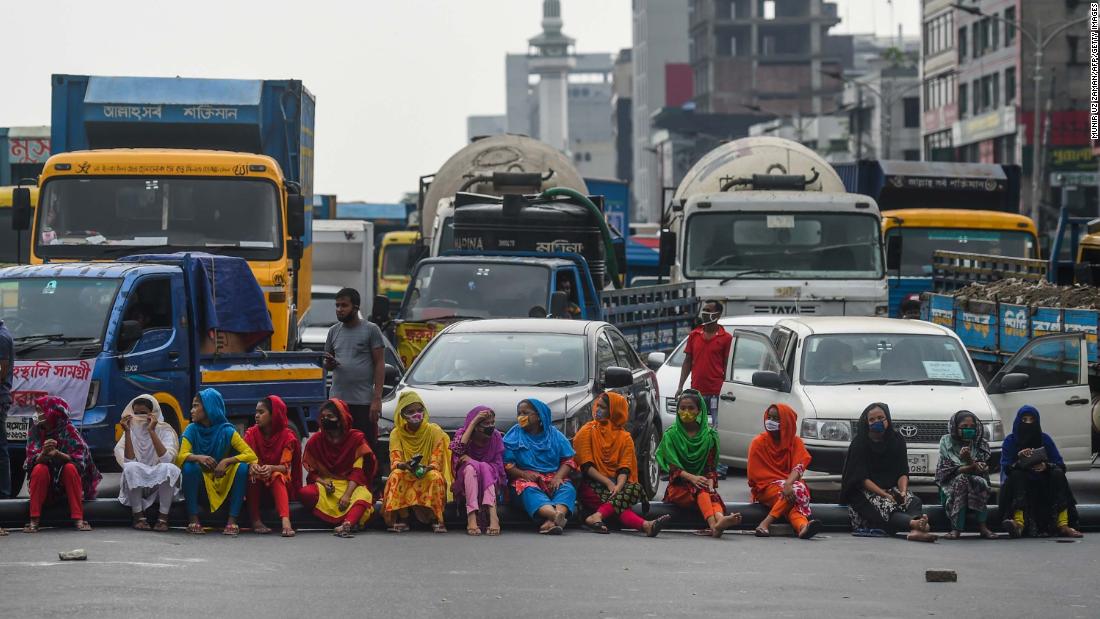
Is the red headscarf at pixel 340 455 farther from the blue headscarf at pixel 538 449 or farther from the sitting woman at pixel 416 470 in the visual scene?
the blue headscarf at pixel 538 449

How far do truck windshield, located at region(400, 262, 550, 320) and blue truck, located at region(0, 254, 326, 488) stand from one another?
4128mm

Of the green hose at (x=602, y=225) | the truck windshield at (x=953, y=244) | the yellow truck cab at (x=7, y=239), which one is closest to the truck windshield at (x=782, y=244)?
the green hose at (x=602, y=225)

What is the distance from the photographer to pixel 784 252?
2345 centimetres

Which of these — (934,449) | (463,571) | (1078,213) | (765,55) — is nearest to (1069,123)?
(1078,213)

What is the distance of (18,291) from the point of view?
48.1ft

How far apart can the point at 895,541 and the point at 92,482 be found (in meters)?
5.41

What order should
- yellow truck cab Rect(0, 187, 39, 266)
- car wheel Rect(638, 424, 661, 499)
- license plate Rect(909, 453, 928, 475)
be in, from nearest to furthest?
license plate Rect(909, 453, 928, 475) < car wheel Rect(638, 424, 661, 499) < yellow truck cab Rect(0, 187, 39, 266)

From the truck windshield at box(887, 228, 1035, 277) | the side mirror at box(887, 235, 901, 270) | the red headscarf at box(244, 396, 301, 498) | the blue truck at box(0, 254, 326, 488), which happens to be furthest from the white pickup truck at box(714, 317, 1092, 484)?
the truck windshield at box(887, 228, 1035, 277)

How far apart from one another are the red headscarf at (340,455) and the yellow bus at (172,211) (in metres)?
6.25

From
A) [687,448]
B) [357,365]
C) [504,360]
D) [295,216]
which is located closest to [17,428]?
[357,365]

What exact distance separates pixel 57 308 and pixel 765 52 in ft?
509

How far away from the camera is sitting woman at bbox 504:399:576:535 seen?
505 inches

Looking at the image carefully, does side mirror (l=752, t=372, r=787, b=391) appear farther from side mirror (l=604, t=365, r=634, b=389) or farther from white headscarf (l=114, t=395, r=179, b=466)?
white headscarf (l=114, t=395, r=179, b=466)

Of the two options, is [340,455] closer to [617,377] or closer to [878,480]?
[617,377]
